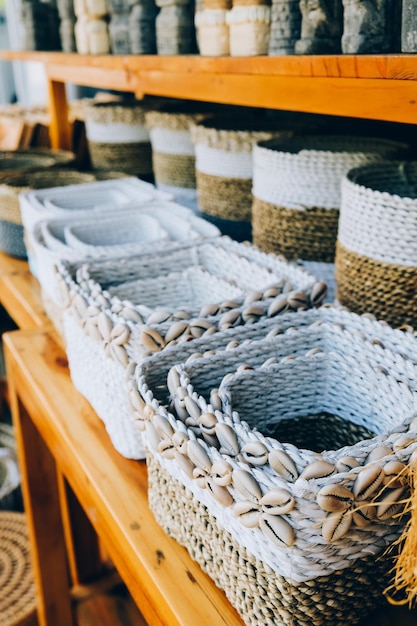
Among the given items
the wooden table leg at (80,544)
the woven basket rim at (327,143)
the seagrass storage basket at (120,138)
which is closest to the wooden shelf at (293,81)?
the woven basket rim at (327,143)

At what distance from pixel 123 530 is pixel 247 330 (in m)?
0.23

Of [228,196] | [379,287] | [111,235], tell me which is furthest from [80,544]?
[379,287]

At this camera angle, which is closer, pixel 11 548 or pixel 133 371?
pixel 133 371

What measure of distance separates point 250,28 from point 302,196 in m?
0.23

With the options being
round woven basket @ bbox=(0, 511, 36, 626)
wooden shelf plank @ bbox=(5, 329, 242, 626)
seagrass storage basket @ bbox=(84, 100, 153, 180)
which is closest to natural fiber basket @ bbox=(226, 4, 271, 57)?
wooden shelf plank @ bbox=(5, 329, 242, 626)

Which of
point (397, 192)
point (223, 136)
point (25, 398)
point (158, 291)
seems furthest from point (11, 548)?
point (397, 192)

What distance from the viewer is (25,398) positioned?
3.17 ft

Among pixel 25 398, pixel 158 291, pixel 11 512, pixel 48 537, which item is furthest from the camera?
pixel 11 512

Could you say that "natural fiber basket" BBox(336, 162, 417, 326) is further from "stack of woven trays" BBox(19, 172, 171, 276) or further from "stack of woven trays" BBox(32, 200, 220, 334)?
"stack of woven trays" BBox(19, 172, 171, 276)

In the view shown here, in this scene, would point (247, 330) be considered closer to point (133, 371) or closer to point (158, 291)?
point (133, 371)

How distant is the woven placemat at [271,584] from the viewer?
450 millimetres

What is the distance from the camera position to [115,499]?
656mm

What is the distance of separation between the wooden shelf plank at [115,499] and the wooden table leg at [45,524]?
0.50ft

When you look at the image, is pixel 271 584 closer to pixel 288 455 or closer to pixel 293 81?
pixel 288 455
